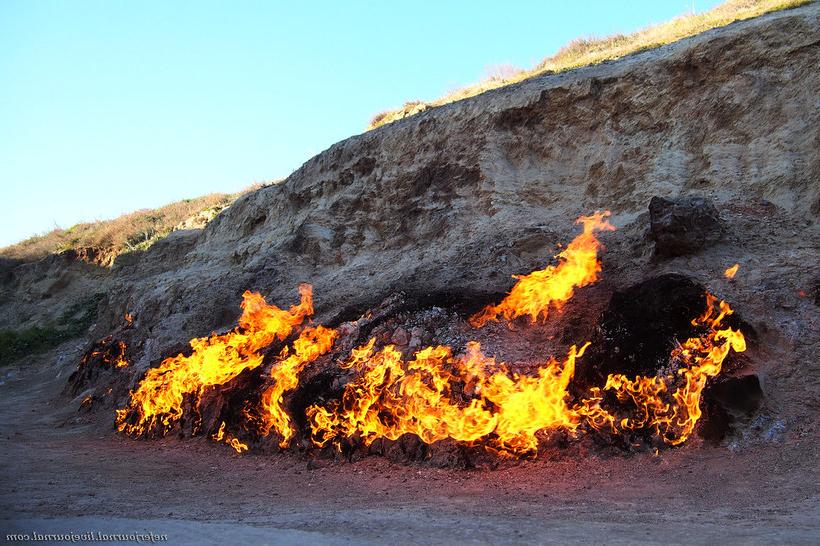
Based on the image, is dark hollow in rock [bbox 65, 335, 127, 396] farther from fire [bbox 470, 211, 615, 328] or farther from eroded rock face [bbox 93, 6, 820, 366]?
fire [bbox 470, 211, 615, 328]

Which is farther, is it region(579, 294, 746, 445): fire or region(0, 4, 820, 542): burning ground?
region(579, 294, 746, 445): fire

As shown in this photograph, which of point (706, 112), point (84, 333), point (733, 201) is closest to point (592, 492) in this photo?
point (733, 201)

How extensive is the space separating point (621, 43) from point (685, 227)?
42.4 feet

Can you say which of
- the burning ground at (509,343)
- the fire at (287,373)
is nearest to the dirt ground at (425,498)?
the burning ground at (509,343)

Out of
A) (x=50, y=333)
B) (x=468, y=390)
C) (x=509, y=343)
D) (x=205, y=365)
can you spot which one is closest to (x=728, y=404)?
(x=509, y=343)

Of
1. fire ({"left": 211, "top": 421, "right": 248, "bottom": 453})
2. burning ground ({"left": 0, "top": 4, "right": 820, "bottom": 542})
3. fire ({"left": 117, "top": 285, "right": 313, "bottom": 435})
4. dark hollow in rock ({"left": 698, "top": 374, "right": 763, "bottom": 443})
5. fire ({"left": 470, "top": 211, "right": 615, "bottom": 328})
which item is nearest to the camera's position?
burning ground ({"left": 0, "top": 4, "right": 820, "bottom": 542})

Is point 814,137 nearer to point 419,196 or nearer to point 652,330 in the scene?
point 652,330

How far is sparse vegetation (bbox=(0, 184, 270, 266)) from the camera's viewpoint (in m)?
26.5

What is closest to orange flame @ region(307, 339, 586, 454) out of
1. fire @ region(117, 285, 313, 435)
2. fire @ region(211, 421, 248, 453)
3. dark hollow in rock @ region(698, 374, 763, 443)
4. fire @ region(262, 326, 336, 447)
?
fire @ region(262, 326, 336, 447)

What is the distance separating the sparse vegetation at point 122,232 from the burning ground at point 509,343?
39.8ft

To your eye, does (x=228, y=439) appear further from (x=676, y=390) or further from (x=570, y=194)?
(x=570, y=194)

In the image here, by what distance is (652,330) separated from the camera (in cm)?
754

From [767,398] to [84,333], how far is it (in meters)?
22.8

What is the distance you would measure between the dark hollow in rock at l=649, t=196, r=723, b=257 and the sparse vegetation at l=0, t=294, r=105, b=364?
70.6ft
